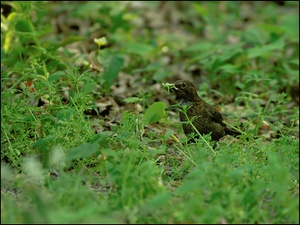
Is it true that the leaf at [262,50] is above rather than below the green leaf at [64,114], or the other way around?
below

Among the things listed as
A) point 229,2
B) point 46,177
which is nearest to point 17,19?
point 46,177

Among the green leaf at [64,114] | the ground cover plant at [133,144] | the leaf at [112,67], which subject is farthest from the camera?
the leaf at [112,67]

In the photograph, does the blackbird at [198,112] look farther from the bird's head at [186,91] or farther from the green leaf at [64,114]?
the green leaf at [64,114]

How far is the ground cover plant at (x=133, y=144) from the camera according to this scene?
3.19 meters

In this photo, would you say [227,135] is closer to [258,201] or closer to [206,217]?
[258,201]

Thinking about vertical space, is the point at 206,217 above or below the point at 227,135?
above

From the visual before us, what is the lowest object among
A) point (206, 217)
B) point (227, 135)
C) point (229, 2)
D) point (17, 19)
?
point (229, 2)

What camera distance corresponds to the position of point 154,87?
683 cm

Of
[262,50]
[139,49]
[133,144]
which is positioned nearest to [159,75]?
[139,49]

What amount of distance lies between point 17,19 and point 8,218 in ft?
10.2

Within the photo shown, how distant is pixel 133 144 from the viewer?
12.2 feet

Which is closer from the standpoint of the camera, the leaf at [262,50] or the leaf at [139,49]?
the leaf at [262,50]

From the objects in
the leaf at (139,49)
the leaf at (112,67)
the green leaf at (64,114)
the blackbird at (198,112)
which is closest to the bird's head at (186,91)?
the blackbird at (198,112)

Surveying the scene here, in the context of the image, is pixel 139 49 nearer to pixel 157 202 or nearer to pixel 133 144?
pixel 133 144
